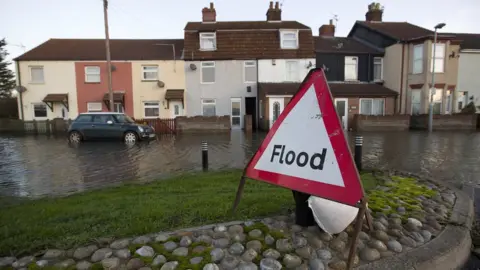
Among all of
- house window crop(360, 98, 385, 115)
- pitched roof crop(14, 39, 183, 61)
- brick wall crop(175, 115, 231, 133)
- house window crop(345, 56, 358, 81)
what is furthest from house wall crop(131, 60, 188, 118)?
house window crop(360, 98, 385, 115)

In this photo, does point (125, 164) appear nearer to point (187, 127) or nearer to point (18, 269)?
point (18, 269)

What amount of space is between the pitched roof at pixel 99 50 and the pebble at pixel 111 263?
72.4 feet

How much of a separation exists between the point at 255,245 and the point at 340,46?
25251mm

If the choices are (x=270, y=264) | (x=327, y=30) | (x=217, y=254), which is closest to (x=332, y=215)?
(x=270, y=264)

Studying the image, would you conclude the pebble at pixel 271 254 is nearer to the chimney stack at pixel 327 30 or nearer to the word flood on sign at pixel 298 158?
the word flood on sign at pixel 298 158

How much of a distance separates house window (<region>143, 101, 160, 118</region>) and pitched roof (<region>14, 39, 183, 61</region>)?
3624 mm

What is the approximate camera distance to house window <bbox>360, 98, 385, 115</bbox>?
22.4 m

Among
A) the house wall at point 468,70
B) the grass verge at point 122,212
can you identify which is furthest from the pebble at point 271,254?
the house wall at point 468,70

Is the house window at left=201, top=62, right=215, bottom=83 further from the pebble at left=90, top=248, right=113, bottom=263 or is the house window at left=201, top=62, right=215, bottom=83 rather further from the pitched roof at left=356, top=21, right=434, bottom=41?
the pebble at left=90, top=248, right=113, bottom=263

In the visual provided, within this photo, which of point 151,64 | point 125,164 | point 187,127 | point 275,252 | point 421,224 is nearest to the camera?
point 275,252

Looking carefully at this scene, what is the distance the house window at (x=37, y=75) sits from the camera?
2252 centimetres

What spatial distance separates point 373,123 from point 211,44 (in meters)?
13.8

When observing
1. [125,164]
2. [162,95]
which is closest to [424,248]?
[125,164]

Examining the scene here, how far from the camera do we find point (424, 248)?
3174mm
